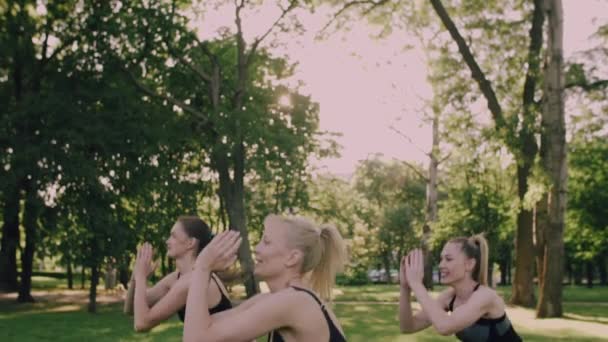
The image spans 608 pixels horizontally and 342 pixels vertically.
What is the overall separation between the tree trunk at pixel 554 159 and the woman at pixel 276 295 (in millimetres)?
19757

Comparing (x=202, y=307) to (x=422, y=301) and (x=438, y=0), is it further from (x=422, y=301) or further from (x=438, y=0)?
(x=438, y=0)

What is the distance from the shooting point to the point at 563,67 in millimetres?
22125

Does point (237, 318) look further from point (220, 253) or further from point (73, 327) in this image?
point (73, 327)

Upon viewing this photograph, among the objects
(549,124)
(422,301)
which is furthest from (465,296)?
(549,124)

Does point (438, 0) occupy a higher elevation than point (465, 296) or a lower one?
higher

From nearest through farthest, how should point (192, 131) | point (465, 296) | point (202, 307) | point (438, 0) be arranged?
point (202, 307) → point (465, 296) → point (438, 0) → point (192, 131)

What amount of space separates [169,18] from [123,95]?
352cm

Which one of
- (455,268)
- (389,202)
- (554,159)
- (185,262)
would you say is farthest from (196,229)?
(389,202)

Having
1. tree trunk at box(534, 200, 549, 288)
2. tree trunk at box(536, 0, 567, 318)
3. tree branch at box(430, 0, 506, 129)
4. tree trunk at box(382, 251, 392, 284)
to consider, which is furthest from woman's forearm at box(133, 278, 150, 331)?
tree trunk at box(382, 251, 392, 284)

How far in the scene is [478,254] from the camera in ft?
17.6

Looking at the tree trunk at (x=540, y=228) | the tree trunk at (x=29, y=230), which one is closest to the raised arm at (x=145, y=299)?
the tree trunk at (x=540, y=228)

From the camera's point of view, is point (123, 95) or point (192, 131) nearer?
point (123, 95)

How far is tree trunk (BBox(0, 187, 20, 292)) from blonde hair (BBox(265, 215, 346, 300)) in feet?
78.9

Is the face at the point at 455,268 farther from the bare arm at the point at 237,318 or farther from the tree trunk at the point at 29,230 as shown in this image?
the tree trunk at the point at 29,230
